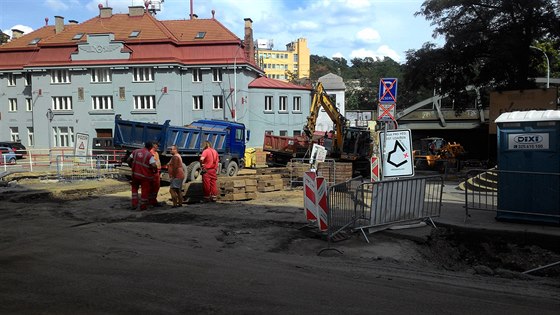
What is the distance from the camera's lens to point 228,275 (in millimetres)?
5566

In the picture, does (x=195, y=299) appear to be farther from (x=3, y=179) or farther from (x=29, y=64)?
(x=29, y=64)

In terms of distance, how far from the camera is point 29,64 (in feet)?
141

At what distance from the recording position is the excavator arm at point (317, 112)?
22938 millimetres

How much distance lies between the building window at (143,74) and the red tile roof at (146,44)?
0.91 m

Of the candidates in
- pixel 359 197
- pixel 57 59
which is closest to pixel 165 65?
pixel 57 59

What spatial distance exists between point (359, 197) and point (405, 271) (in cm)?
246

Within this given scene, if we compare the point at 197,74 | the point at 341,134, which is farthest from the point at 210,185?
the point at 197,74

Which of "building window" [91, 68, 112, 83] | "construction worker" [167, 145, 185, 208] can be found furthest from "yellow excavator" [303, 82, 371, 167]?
"building window" [91, 68, 112, 83]

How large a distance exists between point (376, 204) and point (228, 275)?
369cm

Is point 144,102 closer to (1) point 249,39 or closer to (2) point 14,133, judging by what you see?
(1) point 249,39

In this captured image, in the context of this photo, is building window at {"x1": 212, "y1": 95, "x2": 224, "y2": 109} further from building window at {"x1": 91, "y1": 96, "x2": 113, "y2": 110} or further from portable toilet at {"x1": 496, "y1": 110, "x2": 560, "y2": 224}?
portable toilet at {"x1": 496, "y1": 110, "x2": 560, "y2": 224}

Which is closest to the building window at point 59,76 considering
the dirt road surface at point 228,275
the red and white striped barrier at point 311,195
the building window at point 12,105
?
the building window at point 12,105

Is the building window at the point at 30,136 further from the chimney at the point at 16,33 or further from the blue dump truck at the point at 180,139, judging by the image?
the blue dump truck at the point at 180,139

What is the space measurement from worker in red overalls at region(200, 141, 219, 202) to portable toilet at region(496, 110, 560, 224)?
765 centimetres
